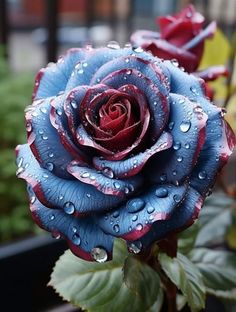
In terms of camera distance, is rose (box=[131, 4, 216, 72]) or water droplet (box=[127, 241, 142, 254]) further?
rose (box=[131, 4, 216, 72])

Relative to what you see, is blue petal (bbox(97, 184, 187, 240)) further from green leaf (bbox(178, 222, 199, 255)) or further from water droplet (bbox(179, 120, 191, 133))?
green leaf (bbox(178, 222, 199, 255))

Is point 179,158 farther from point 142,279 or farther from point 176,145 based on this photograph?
point 142,279

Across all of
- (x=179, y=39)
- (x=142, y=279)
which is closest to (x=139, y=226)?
(x=142, y=279)

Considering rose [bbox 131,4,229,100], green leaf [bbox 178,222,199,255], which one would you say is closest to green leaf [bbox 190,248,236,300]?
green leaf [bbox 178,222,199,255]

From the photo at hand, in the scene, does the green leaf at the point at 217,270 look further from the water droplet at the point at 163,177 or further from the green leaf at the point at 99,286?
the water droplet at the point at 163,177

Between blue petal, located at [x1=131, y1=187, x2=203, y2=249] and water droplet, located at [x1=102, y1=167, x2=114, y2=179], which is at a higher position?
water droplet, located at [x1=102, y1=167, x2=114, y2=179]

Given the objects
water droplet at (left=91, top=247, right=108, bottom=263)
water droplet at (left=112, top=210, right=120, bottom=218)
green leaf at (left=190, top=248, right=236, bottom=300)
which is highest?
water droplet at (left=112, top=210, right=120, bottom=218)
